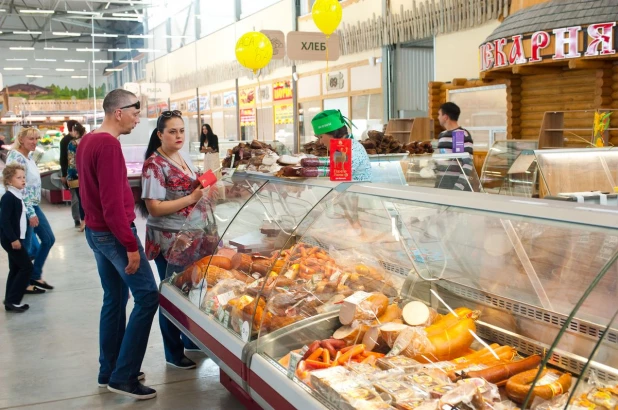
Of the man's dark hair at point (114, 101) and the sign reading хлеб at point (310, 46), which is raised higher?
the sign reading хлеб at point (310, 46)

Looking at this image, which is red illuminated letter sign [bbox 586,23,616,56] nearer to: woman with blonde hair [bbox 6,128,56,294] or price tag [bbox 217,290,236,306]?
woman with blonde hair [bbox 6,128,56,294]

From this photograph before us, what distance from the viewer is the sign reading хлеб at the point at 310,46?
9336mm

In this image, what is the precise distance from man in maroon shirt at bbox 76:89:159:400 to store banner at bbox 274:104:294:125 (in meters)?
15.7

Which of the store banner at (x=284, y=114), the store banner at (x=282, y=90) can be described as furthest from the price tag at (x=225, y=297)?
the store banner at (x=282, y=90)

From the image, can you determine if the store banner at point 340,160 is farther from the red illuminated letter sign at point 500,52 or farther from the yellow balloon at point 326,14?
the red illuminated letter sign at point 500,52

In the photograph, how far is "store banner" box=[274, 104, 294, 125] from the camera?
1947 cm

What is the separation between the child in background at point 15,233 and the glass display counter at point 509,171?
4.62 metres

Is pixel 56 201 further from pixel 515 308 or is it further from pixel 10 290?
pixel 515 308

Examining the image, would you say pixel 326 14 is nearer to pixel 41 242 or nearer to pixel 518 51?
pixel 518 51

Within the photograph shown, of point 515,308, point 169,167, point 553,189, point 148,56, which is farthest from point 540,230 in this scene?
point 148,56

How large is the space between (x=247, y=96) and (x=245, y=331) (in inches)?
793

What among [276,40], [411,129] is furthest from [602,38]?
[276,40]

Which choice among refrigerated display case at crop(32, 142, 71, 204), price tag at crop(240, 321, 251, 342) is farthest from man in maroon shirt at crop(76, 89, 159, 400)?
refrigerated display case at crop(32, 142, 71, 204)

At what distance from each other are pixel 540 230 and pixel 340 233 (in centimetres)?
122
